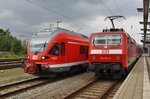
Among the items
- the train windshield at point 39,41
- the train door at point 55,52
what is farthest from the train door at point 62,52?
the train windshield at point 39,41

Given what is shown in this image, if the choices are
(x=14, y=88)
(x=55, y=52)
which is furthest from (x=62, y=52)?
(x=14, y=88)

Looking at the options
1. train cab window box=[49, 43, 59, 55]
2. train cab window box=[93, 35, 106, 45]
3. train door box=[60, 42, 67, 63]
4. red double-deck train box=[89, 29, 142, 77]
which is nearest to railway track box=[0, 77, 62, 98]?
train cab window box=[49, 43, 59, 55]

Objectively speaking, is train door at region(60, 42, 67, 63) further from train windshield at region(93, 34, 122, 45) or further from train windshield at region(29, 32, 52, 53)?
train windshield at region(93, 34, 122, 45)

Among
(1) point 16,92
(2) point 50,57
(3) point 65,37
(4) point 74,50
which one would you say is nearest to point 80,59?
(4) point 74,50

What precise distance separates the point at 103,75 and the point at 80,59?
238 centimetres

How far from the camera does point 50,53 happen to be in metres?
15.7

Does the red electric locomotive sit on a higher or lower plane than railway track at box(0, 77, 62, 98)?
higher

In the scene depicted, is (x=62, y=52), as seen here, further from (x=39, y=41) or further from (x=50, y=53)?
(x=39, y=41)

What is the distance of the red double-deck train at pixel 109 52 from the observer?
15688 millimetres

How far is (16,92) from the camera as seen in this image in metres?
11.6

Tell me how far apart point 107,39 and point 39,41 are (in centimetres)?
408

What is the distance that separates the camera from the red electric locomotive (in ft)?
51.0

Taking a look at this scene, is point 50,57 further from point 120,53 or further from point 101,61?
point 120,53

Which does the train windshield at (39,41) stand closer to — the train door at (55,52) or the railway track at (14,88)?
the train door at (55,52)
